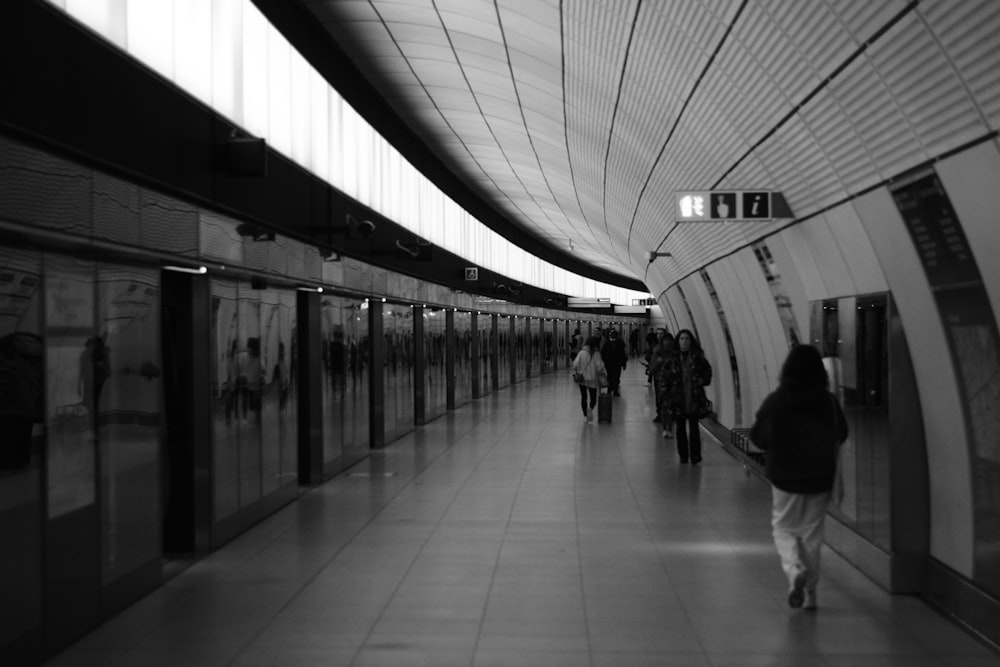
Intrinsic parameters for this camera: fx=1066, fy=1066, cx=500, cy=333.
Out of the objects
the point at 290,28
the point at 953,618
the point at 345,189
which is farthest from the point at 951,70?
the point at 345,189

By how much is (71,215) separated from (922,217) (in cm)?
512

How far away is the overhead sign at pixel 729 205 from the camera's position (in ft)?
32.1

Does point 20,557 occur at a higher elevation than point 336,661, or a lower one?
higher

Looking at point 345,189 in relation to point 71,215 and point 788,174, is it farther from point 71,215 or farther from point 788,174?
point 71,215

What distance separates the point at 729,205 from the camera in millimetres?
9828

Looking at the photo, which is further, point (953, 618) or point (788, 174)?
point (788, 174)

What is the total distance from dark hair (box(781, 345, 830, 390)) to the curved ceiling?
1.30 meters

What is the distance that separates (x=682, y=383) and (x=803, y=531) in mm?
7137

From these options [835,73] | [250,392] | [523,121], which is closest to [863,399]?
[835,73]

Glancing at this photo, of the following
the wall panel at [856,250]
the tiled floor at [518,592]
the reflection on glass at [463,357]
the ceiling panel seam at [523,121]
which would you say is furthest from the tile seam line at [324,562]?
the reflection on glass at [463,357]

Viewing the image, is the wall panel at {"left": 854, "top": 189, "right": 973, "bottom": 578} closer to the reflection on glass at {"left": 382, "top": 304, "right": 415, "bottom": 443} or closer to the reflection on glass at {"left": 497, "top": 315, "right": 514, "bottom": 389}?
the reflection on glass at {"left": 382, "top": 304, "right": 415, "bottom": 443}

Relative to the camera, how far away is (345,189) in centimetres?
1453

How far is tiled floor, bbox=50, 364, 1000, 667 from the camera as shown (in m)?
5.82

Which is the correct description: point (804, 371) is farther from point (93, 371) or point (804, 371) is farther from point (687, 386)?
point (687, 386)
